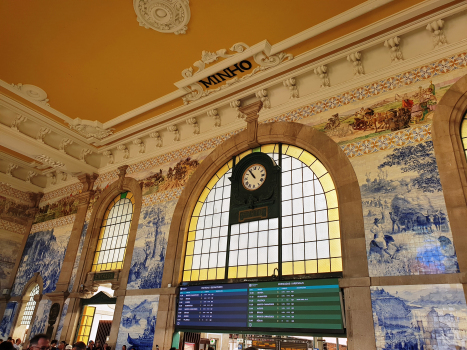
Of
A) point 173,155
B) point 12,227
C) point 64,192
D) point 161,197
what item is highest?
point 173,155

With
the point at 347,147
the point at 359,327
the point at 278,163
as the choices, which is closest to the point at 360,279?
the point at 359,327

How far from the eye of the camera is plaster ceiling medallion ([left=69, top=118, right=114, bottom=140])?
1330cm

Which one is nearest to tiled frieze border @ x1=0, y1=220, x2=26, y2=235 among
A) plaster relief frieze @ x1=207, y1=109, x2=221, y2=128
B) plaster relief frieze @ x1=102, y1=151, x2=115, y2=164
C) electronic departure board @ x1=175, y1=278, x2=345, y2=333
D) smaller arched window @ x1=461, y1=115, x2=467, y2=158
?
plaster relief frieze @ x1=102, y1=151, x2=115, y2=164

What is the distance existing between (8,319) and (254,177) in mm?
12505

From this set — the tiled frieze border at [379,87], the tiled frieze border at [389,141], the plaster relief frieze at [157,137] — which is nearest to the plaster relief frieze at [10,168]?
the plaster relief frieze at [157,137]

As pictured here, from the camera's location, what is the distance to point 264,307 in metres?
8.40

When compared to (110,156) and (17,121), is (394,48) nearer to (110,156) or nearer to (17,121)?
(110,156)

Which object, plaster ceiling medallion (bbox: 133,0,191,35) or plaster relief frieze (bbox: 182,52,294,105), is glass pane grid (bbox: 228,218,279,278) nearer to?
plaster relief frieze (bbox: 182,52,294,105)

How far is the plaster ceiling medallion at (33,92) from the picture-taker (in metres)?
11.7

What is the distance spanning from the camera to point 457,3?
26.4 ft

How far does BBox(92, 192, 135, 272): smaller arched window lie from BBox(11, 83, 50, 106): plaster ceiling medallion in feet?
14.7

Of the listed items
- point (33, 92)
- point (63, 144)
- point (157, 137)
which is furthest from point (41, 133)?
point (157, 137)

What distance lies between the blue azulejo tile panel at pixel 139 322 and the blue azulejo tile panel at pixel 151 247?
0.45m

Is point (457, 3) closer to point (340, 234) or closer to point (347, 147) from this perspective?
point (347, 147)
